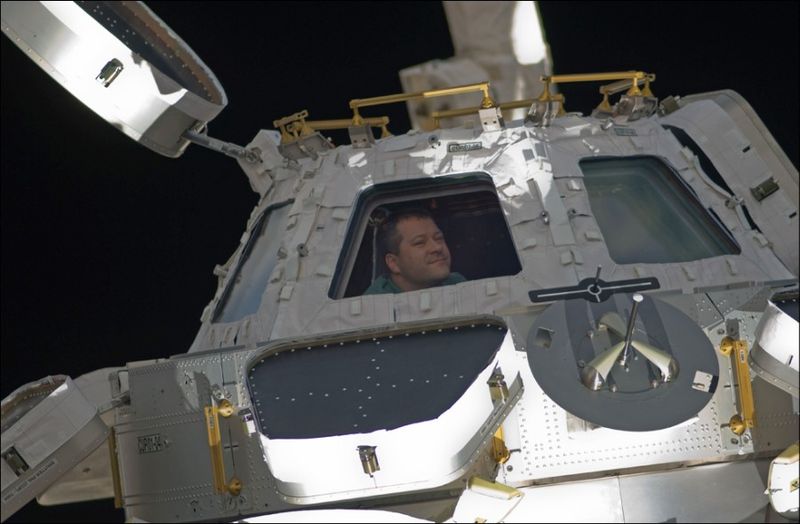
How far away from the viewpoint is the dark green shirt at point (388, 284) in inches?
258

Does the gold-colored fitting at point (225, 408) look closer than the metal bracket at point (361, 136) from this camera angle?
Yes

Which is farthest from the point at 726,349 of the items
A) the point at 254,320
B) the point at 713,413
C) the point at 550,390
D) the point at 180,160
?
the point at 180,160

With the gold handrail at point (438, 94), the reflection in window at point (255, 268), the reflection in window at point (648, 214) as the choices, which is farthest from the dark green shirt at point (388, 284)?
the gold handrail at point (438, 94)

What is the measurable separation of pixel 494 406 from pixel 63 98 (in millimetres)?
6325

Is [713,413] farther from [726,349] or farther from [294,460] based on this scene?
[294,460]

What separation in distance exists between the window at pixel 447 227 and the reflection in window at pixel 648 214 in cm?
46

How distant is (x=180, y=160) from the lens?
11109 millimetres

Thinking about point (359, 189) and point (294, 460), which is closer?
point (294, 460)

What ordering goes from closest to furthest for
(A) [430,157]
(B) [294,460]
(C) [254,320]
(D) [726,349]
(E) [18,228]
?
(B) [294,460], (D) [726,349], (C) [254,320], (A) [430,157], (E) [18,228]

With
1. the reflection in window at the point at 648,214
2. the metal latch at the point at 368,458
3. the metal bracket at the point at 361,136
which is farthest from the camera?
the metal bracket at the point at 361,136

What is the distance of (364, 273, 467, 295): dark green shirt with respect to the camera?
655 cm

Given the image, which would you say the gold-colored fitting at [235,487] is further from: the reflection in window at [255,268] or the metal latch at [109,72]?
the metal latch at [109,72]

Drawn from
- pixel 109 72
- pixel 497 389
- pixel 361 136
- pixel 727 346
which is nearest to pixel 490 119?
pixel 361 136

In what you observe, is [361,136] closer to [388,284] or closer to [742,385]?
[388,284]
